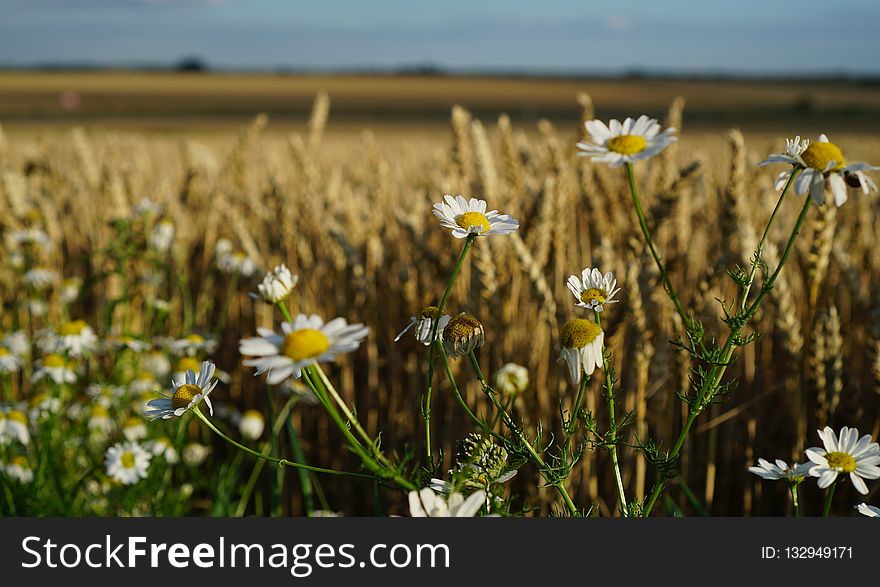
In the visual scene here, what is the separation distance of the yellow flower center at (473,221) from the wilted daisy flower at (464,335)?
0.35ft

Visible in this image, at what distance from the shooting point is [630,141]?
38.7 inches

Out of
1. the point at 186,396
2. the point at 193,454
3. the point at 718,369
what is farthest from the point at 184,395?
the point at 193,454

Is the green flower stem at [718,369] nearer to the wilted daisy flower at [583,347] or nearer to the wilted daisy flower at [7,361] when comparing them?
the wilted daisy flower at [583,347]

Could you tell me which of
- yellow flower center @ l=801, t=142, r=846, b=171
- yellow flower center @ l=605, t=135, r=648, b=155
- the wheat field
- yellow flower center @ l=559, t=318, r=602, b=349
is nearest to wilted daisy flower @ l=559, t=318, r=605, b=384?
yellow flower center @ l=559, t=318, r=602, b=349

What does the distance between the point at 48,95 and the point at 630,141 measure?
1431 inches

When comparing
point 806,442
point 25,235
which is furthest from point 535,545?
point 25,235

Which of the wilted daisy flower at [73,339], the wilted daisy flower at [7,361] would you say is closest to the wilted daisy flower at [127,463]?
the wilted daisy flower at [73,339]

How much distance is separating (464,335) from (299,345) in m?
0.26

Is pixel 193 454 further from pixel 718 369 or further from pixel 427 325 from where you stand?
pixel 718 369

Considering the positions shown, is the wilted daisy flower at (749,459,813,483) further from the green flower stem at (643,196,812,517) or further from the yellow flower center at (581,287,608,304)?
the yellow flower center at (581,287,608,304)

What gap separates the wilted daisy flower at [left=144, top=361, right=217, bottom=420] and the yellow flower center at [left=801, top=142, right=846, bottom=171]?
727 mm

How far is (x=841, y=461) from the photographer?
3.35ft

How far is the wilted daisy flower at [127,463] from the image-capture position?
187cm

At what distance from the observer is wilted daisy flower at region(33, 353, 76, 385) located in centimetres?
209
